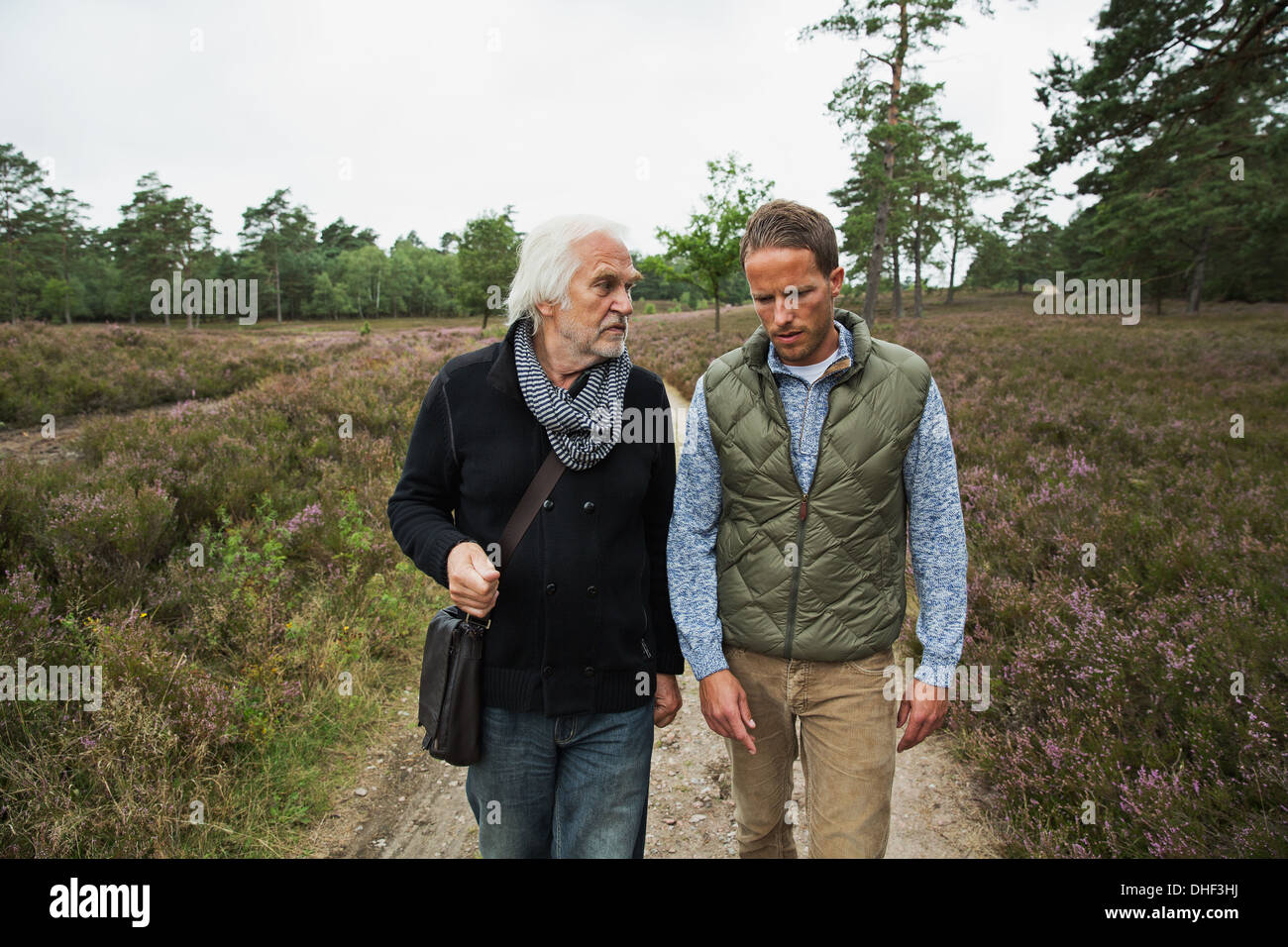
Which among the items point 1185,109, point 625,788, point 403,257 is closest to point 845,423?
point 625,788

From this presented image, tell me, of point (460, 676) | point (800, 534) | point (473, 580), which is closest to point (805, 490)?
point (800, 534)

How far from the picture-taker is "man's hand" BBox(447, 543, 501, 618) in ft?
5.50

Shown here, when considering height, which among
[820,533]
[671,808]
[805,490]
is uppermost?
[805,490]

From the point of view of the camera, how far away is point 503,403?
192 cm

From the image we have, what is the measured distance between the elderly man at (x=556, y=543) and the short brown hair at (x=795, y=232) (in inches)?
16.7

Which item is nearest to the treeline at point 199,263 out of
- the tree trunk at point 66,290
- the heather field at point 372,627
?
the tree trunk at point 66,290

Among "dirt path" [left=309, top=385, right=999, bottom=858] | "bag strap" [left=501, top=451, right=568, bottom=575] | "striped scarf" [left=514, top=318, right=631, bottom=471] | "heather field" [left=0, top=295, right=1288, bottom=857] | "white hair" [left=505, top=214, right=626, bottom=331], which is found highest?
"white hair" [left=505, top=214, right=626, bottom=331]

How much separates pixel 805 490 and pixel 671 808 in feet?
7.56

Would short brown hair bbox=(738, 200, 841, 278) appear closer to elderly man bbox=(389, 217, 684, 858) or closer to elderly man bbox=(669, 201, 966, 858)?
elderly man bbox=(669, 201, 966, 858)

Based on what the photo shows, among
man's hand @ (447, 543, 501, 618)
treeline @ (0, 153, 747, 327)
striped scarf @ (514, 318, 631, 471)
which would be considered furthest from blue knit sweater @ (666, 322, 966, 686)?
treeline @ (0, 153, 747, 327)

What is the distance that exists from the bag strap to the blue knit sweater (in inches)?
17.0

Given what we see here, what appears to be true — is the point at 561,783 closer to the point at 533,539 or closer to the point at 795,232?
the point at 533,539

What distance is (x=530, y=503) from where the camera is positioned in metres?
1.84
